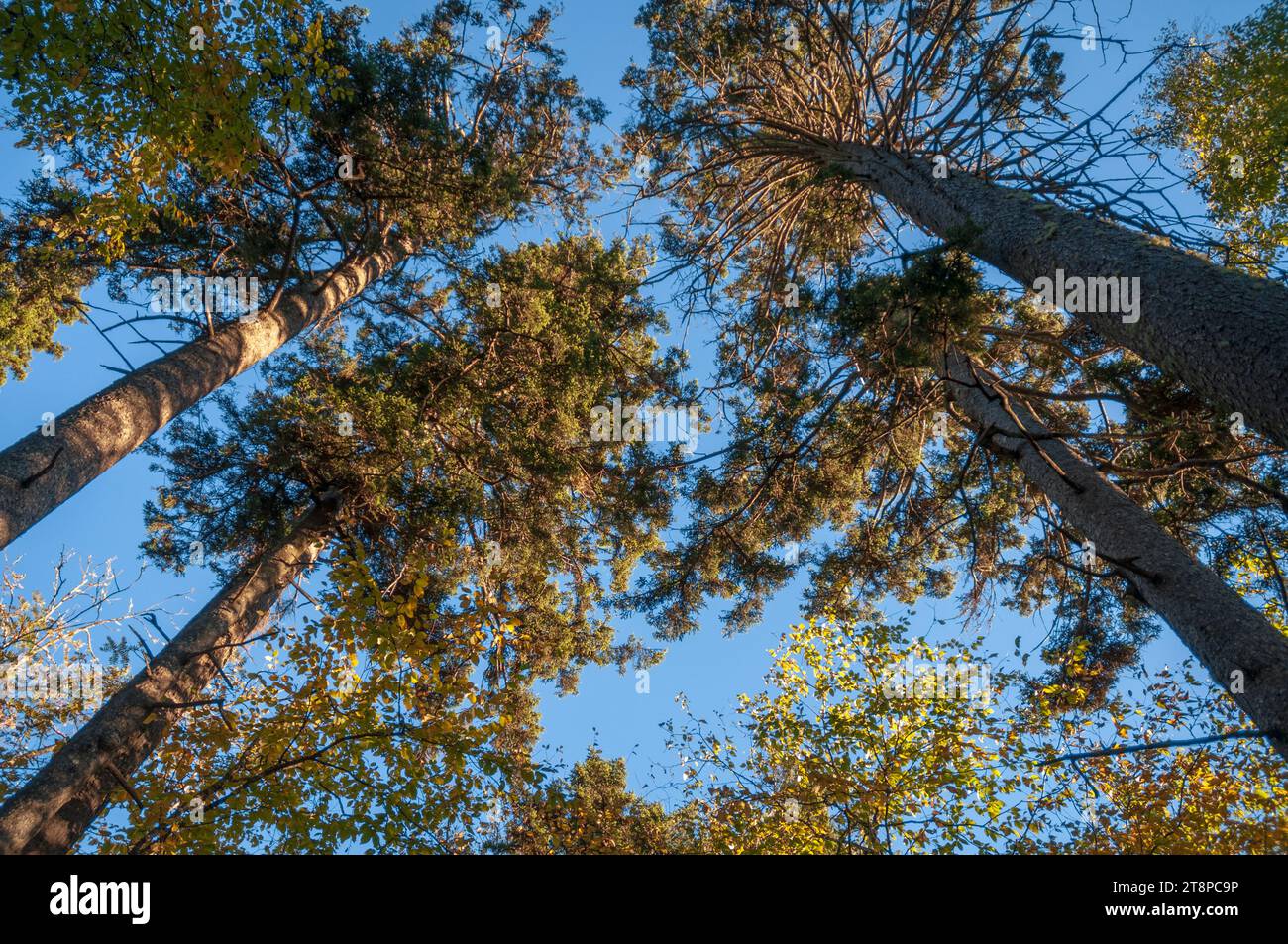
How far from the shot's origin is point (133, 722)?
5.80 metres

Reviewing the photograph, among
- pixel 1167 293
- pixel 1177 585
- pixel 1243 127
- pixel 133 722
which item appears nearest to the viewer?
pixel 1167 293

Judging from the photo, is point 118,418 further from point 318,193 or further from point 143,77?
point 318,193

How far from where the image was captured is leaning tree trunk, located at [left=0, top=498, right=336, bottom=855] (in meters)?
4.82

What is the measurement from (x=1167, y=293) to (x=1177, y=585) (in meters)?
2.13

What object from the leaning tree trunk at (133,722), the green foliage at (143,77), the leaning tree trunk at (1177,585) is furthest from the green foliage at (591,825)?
the green foliage at (143,77)

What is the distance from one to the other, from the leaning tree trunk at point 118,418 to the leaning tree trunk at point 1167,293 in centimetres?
696

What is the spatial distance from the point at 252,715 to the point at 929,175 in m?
9.32

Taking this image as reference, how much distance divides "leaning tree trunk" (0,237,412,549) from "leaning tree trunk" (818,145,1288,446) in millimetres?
6965

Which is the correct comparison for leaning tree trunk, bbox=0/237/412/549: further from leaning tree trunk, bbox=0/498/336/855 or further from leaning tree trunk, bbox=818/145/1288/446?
leaning tree trunk, bbox=818/145/1288/446

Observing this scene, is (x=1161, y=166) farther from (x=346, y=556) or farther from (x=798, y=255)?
(x=346, y=556)

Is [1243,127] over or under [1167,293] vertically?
over

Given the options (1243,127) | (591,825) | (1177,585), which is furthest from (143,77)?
(1243,127)

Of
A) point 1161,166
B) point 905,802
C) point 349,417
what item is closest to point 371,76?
point 349,417
